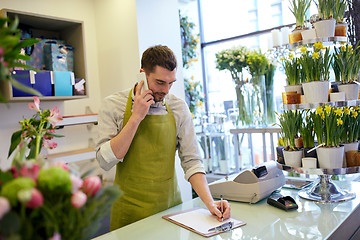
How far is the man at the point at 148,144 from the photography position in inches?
67.7

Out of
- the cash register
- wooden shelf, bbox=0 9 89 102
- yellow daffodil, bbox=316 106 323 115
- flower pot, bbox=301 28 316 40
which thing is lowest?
the cash register

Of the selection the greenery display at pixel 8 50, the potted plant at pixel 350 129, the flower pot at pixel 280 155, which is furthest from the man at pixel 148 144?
the greenery display at pixel 8 50

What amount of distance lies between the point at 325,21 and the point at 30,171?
1787 mm

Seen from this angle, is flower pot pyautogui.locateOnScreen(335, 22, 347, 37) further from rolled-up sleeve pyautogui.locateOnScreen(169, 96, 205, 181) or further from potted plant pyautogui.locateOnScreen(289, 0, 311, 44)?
rolled-up sleeve pyautogui.locateOnScreen(169, 96, 205, 181)

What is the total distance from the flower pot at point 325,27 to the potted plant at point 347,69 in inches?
3.8

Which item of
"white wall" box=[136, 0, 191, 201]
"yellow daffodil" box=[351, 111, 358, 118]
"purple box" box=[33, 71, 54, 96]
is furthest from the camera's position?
"white wall" box=[136, 0, 191, 201]

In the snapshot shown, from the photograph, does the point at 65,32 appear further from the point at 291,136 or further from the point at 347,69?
the point at 347,69

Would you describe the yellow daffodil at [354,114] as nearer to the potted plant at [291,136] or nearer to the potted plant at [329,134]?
the potted plant at [329,134]

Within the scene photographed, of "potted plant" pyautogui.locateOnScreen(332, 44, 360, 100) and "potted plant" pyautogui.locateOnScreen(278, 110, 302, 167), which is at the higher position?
"potted plant" pyautogui.locateOnScreen(332, 44, 360, 100)

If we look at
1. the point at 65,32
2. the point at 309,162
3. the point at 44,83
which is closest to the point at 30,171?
the point at 309,162

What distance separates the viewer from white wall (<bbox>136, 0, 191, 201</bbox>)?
2986 millimetres

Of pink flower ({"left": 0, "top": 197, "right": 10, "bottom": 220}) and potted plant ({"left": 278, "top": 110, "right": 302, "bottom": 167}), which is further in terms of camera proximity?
potted plant ({"left": 278, "top": 110, "right": 302, "bottom": 167})

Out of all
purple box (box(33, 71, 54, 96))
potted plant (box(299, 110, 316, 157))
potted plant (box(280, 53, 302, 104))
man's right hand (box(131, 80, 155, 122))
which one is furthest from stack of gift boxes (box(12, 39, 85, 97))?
potted plant (box(299, 110, 316, 157))

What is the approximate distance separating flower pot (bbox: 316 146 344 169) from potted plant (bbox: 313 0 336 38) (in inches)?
24.9
